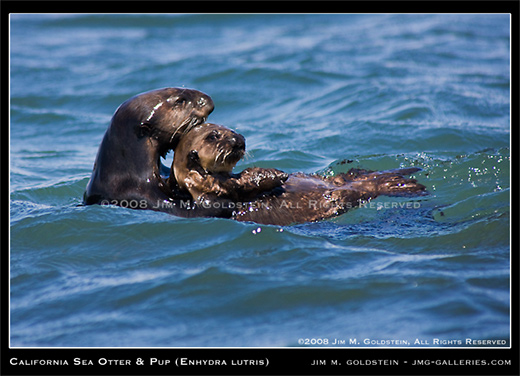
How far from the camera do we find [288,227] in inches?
204

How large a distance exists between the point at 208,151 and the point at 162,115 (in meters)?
0.49

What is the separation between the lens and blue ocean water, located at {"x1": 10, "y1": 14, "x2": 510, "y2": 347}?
392 cm

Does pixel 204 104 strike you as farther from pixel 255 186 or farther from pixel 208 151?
pixel 255 186

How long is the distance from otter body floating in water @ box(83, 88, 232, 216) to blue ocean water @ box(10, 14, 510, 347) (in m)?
0.14

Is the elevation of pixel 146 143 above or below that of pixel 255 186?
above

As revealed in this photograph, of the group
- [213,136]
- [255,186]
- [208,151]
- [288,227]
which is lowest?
[288,227]

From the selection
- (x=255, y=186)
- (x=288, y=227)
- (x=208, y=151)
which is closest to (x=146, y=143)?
(x=208, y=151)

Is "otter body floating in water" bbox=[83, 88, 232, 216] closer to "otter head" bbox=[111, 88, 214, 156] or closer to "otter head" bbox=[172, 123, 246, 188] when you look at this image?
"otter head" bbox=[111, 88, 214, 156]

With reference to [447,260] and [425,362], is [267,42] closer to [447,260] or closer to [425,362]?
[447,260]

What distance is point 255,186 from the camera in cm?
517

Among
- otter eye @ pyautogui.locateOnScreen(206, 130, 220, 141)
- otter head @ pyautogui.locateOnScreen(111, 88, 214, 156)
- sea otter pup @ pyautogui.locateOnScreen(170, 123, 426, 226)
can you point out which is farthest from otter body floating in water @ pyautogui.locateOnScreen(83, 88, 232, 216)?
otter eye @ pyautogui.locateOnScreen(206, 130, 220, 141)

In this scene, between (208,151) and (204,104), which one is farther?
(204,104)

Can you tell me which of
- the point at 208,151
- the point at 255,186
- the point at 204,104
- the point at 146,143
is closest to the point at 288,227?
A: the point at 255,186

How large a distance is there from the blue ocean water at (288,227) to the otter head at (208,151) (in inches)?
16.5
